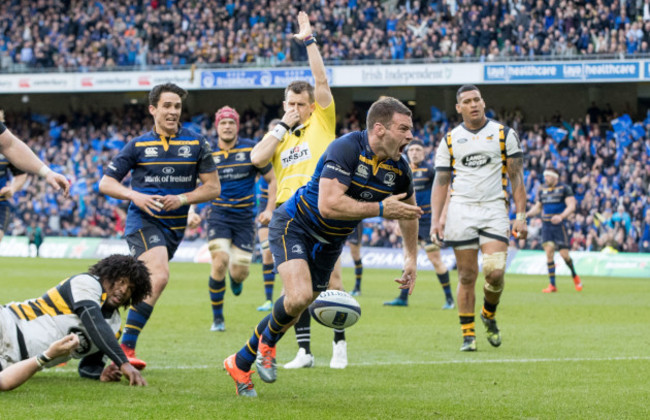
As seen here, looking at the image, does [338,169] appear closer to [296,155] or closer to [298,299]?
[298,299]

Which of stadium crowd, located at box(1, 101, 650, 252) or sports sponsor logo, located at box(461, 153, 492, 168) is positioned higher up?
sports sponsor logo, located at box(461, 153, 492, 168)

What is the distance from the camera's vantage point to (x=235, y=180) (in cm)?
1278

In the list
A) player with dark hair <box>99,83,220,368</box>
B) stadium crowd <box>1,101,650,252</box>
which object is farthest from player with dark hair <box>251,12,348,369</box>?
stadium crowd <box>1,101,650,252</box>

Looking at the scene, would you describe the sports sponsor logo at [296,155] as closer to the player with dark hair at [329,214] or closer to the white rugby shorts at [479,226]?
the player with dark hair at [329,214]

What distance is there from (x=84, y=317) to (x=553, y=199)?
15.7 m

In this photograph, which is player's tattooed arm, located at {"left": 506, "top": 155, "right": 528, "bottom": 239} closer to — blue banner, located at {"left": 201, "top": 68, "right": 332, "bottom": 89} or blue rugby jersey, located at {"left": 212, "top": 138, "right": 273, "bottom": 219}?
blue rugby jersey, located at {"left": 212, "top": 138, "right": 273, "bottom": 219}

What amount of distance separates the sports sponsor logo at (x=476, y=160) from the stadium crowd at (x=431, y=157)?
19.6m

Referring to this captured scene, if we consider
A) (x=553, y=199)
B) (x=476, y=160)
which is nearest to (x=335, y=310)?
(x=476, y=160)

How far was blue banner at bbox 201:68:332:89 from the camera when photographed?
126 feet

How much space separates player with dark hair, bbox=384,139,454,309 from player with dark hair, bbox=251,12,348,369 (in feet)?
23.9

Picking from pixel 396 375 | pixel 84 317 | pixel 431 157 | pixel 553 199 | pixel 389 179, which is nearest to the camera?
pixel 389 179

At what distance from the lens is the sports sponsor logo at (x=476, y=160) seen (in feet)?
34.1

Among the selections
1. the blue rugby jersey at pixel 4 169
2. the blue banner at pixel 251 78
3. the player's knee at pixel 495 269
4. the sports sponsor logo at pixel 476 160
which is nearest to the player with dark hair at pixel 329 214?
the player's knee at pixel 495 269

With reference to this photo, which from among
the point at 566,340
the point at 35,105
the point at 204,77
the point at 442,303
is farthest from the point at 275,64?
the point at 566,340
